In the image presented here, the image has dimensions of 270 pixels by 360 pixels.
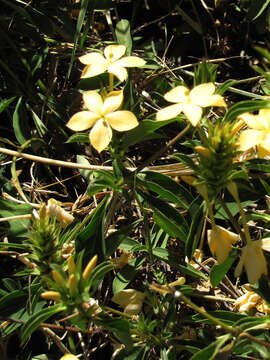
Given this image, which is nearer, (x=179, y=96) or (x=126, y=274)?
(x=179, y=96)

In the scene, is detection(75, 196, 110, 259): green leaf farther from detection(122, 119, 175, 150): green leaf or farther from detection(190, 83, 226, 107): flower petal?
detection(190, 83, 226, 107): flower petal

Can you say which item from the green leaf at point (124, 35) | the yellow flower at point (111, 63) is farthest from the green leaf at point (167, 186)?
the green leaf at point (124, 35)

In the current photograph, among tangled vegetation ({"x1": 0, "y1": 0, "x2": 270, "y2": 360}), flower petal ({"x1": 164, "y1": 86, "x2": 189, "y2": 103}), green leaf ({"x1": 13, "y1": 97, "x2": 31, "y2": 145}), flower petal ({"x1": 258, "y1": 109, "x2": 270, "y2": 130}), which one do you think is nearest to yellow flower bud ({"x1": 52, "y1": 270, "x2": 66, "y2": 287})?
tangled vegetation ({"x1": 0, "y1": 0, "x2": 270, "y2": 360})

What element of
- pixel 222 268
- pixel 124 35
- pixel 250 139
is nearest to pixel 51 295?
pixel 222 268

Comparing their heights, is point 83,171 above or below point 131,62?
below

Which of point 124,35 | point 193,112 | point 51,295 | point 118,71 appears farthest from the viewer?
point 124,35

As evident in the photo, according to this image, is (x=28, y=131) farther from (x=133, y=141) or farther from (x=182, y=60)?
(x=182, y=60)

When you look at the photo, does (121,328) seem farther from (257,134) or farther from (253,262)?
(257,134)
